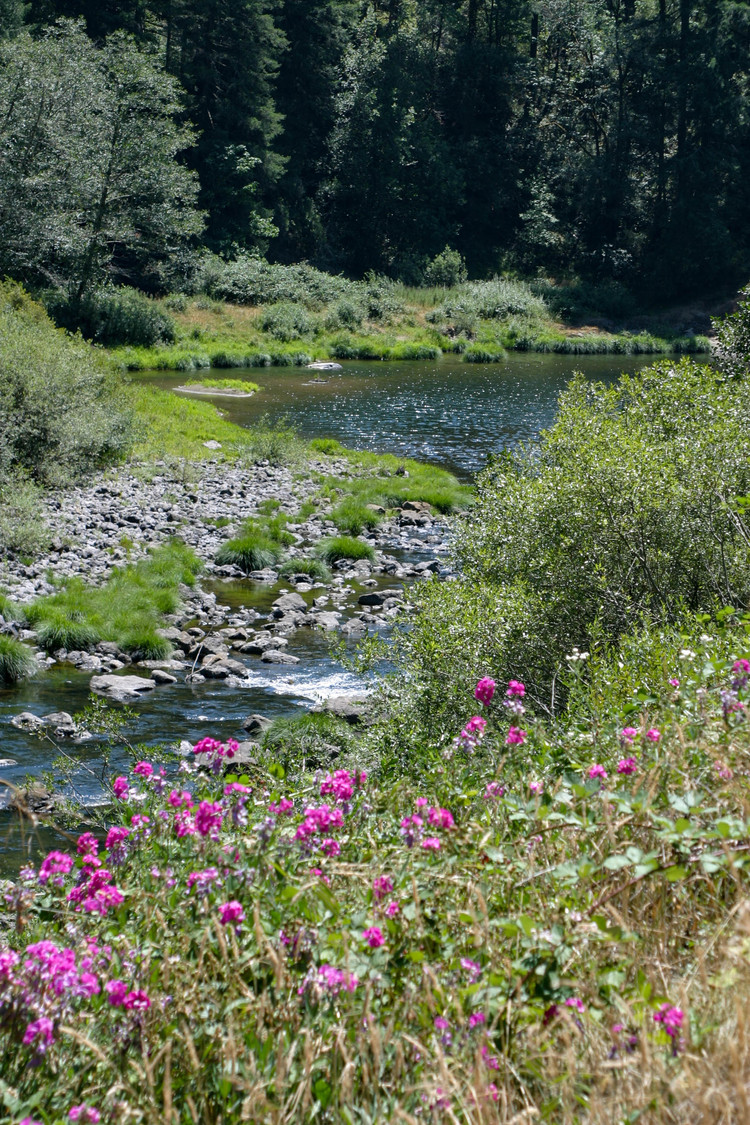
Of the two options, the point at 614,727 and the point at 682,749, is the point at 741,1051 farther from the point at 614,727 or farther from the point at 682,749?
the point at 614,727

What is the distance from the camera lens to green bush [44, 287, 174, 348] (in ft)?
118

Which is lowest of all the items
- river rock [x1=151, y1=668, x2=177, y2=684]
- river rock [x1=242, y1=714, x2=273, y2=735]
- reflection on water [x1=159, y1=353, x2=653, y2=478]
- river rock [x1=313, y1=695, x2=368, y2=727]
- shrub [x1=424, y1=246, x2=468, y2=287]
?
A: river rock [x1=151, y1=668, x2=177, y2=684]

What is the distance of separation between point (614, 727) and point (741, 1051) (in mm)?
1882

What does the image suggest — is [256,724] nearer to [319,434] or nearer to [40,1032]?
[40,1032]

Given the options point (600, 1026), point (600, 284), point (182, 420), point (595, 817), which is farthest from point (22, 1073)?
point (600, 284)

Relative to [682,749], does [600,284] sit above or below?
above

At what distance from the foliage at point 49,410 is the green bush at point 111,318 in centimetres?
1886

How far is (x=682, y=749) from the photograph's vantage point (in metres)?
3.00

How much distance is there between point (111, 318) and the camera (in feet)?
122

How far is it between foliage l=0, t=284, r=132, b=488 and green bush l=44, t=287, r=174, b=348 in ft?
61.9

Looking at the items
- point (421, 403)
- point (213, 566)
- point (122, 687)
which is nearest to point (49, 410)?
point (213, 566)

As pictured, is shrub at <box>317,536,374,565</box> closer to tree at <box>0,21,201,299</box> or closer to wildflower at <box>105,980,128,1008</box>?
wildflower at <box>105,980,128,1008</box>

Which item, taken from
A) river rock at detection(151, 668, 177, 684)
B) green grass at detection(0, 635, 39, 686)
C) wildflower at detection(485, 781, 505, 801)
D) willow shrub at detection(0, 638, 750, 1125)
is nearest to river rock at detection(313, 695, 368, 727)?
river rock at detection(151, 668, 177, 684)

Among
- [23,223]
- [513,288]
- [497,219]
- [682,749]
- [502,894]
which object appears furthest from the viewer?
[497,219]
